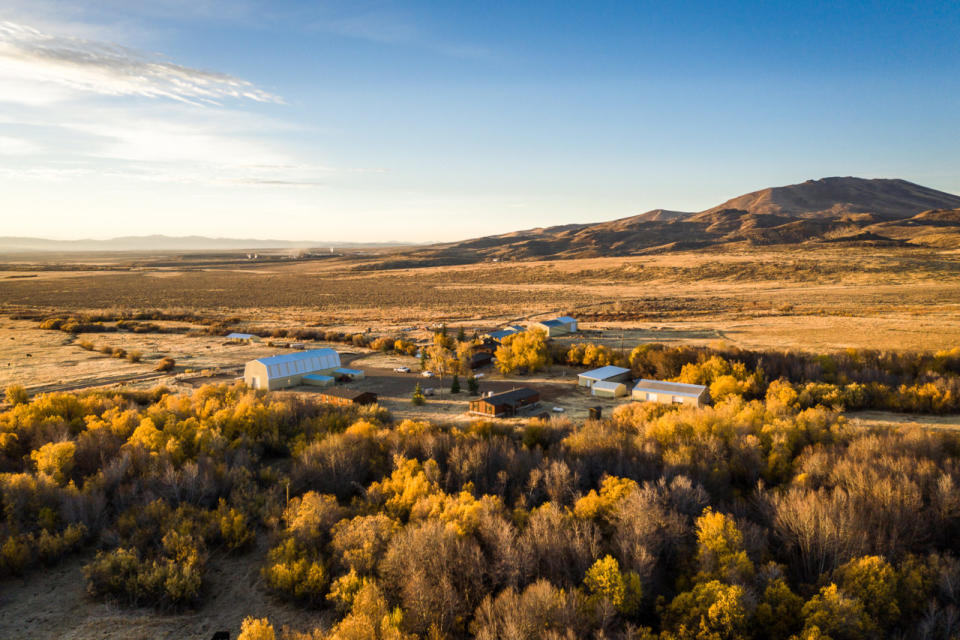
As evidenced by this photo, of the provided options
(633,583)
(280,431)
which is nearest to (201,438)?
(280,431)

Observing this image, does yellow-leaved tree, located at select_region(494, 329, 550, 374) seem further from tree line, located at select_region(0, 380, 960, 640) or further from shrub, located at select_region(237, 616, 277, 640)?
shrub, located at select_region(237, 616, 277, 640)

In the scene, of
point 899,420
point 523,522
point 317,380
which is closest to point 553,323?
point 317,380

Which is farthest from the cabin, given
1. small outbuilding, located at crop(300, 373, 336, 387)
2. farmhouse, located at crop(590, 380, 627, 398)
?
farmhouse, located at crop(590, 380, 627, 398)

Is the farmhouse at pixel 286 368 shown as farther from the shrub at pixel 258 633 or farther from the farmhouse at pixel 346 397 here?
the shrub at pixel 258 633

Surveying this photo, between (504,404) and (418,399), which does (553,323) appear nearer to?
(418,399)

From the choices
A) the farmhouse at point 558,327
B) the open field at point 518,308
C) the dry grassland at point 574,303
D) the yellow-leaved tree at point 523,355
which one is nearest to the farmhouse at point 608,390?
the open field at point 518,308
